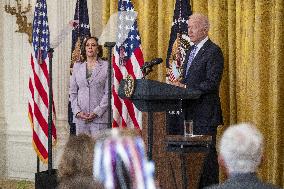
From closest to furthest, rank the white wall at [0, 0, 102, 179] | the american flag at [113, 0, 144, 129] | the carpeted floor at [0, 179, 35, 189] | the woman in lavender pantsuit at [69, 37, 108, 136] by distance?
the woman in lavender pantsuit at [69, 37, 108, 136]
the american flag at [113, 0, 144, 129]
the carpeted floor at [0, 179, 35, 189]
the white wall at [0, 0, 102, 179]

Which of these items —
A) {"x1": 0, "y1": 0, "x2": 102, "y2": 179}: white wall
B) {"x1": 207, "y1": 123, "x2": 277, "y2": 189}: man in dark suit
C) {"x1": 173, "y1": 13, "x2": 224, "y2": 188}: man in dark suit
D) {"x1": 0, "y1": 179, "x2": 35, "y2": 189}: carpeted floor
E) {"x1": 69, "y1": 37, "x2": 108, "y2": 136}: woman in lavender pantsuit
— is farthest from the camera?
{"x1": 0, "y1": 0, "x2": 102, "y2": 179}: white wall

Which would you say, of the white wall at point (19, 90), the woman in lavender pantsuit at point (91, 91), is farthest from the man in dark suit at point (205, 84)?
the white wall at point (19, 90)

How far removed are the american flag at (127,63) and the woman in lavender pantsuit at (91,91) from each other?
1.49 ft

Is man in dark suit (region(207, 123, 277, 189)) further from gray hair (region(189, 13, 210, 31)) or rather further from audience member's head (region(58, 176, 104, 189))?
gray hair (region(189, 13, 210, 31))

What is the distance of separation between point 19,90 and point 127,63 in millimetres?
2192

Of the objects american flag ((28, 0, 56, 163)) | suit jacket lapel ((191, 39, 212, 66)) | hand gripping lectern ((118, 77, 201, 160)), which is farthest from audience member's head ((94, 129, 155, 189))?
american flag ((28, 0, 56, 163))

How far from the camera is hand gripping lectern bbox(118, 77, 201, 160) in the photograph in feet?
14.8

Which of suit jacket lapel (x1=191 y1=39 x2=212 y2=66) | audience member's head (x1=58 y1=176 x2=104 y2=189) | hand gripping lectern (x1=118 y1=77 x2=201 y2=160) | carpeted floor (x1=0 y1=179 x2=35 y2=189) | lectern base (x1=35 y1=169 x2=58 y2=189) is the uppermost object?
suit jacket lapel (x1=191 y1=39 x2=212 y2=66)

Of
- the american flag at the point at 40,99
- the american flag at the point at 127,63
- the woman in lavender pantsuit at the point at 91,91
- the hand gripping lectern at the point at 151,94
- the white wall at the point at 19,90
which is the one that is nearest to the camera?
the hand gripping lectern at the point at 151,94

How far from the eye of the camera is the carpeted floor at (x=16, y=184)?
7.53 metres

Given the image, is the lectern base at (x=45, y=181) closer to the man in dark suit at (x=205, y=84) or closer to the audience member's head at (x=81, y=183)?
the man in dark suit at (x=205, y=84)

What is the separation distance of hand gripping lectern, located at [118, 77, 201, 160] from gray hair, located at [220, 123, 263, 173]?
2101 millimetres

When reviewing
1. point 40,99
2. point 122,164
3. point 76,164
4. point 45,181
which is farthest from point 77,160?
point 40,99

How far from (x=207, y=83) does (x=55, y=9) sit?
3.54 meters
